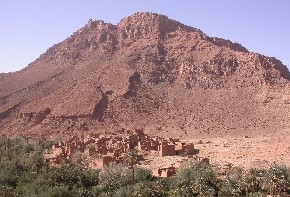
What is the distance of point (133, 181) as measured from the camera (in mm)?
39906

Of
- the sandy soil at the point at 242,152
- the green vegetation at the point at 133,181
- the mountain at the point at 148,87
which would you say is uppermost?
the mountain at the point at 148,87

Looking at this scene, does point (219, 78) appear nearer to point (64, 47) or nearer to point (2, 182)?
point (64, 47)

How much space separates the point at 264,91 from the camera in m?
82.0

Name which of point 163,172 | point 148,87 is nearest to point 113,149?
point 163,172

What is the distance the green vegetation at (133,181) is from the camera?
34.9 metres

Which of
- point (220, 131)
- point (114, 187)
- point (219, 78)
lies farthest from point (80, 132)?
point (114, 187)

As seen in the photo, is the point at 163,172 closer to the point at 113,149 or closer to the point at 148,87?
the point at 113,149

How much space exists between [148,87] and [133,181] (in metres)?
46.2

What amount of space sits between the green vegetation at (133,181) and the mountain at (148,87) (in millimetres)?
30276

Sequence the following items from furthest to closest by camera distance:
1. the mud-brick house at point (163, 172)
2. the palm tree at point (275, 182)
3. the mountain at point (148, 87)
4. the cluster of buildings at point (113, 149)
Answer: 1. the mountain at point (148, 87)
2. the cluster of buildings at point (113, 149)
3. the mud-brick house at point (163, 172)
4. the palm tree at point (275, 182)

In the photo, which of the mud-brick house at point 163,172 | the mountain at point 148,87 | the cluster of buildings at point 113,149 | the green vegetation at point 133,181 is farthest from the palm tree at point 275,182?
the mountain at point 148,87

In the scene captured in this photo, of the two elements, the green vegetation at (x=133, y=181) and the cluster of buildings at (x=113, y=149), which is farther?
the cluster of buildings at (x=113, y=149)

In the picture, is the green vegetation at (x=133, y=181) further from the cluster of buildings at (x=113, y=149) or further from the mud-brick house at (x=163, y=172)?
the cluster of buildings at (x=113, y=149)

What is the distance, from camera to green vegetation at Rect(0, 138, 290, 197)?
114ft
